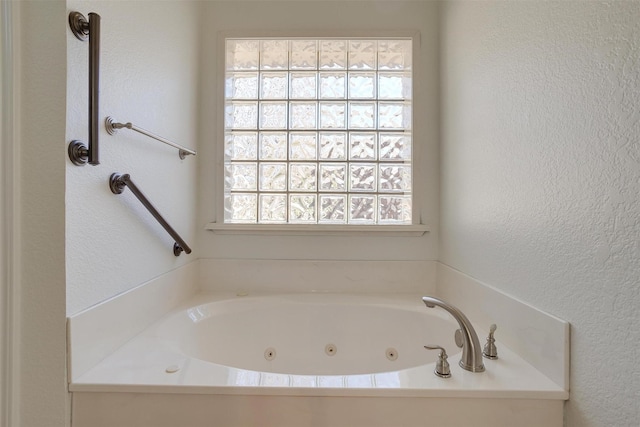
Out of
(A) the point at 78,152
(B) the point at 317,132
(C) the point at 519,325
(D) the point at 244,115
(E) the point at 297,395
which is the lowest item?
(E) the point at 297,395

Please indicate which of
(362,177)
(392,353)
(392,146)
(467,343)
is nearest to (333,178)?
(362,177)

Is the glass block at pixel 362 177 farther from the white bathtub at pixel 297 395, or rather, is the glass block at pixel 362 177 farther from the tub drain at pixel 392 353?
the white bathtub at pixel 297 395

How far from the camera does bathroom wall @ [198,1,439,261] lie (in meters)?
1.57

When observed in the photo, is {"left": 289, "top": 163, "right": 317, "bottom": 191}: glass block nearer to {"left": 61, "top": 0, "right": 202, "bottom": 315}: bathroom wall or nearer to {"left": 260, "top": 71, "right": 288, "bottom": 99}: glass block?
{"left": 260, "top": 71, "right": 288, "bottom": 99}: glass block

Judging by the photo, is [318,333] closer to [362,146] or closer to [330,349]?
[330,349]

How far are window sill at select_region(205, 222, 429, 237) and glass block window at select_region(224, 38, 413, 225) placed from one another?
11 cm

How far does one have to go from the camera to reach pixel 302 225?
5.06 ft

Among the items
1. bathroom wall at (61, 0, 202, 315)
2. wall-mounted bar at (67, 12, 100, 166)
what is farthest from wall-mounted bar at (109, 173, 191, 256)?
wall-mounted bar at (67, 12, 100, 166)

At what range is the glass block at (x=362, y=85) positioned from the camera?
1693mm

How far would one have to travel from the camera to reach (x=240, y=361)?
1.33 metres

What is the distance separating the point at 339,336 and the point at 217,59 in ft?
5.36

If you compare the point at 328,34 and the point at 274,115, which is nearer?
the point at 328,34

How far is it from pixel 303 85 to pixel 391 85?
0.52m

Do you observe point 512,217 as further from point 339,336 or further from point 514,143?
point 339,336
